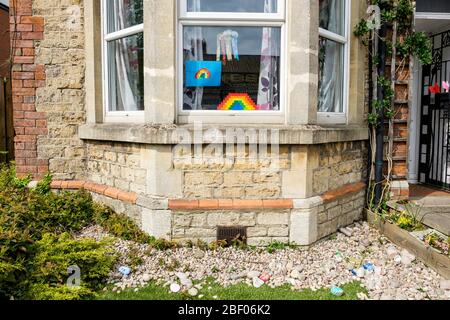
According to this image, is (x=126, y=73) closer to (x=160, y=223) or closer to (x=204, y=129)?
(x=204, y=129)

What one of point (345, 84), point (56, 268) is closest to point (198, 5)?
point (345, 84)

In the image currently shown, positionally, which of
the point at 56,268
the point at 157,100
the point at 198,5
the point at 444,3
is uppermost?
the point at 444,3

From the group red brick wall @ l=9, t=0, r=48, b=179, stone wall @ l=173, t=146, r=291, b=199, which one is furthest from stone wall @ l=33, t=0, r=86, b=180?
stone wall @ l=173, t=146, r=291, b=199

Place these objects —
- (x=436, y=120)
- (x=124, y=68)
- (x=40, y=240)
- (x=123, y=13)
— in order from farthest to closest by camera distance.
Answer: (x=436, y=120) → (x=124, y=68) → (x=123, y=13) → (x=40, y=240)

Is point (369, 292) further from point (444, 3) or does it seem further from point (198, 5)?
point (444, 3)

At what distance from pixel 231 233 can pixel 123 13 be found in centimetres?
293

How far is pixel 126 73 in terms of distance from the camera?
4.82 metres

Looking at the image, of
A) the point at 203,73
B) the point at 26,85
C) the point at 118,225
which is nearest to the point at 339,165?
the point at 203,73

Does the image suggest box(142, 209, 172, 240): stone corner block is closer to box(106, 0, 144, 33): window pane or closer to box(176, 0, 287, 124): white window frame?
box(176, 0, 287, 124): white window frame

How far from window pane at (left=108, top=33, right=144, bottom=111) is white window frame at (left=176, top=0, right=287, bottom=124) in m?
0.59

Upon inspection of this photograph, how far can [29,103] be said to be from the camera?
17.0 ft

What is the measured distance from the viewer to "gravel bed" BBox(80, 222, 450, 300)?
137 inches

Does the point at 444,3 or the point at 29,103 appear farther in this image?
the point at 444,3

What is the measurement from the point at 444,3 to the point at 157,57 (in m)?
4.40
